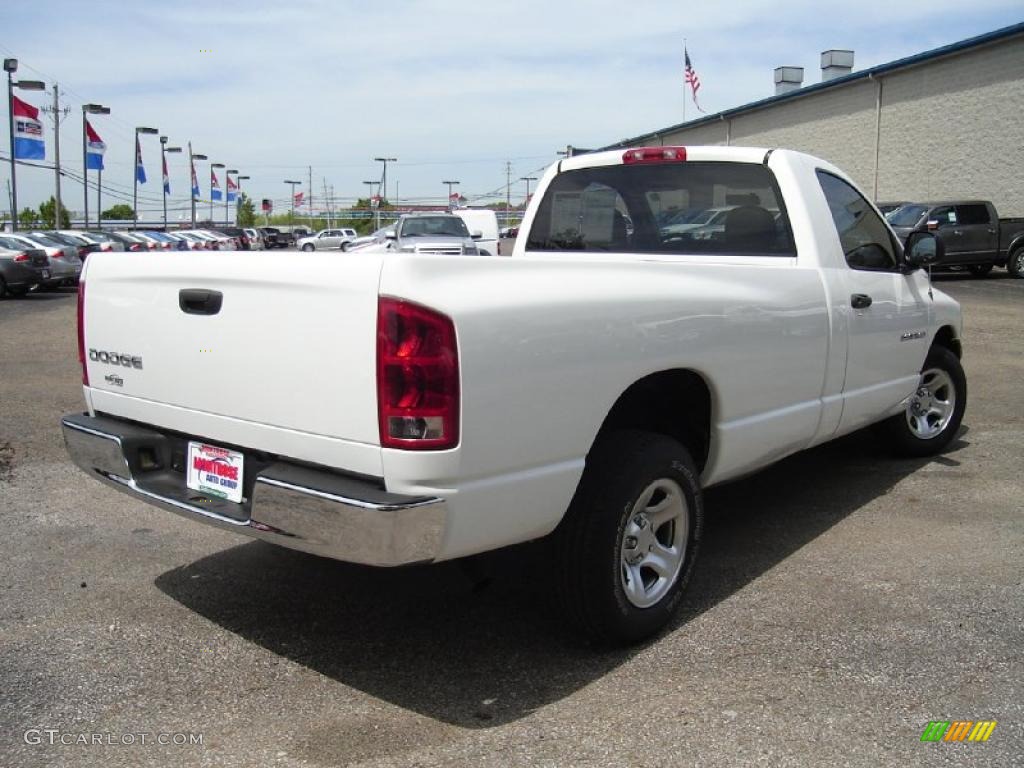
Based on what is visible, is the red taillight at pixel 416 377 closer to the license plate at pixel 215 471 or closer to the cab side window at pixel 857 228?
the license plate at pixel 215 471

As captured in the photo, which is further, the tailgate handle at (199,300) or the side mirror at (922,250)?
the side mirror at (922,250)

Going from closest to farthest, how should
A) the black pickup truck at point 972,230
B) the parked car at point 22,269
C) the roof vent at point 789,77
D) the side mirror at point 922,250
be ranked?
1. the side mirror at point 922,250
2. the parked car at point 22,269
3. the black pickup truck at point 972,230
4. the roof vent at point 789,77

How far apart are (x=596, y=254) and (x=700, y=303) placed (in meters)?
1.47

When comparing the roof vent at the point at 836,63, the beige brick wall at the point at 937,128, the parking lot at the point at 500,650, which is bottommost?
the parking lot at the point at 500,650

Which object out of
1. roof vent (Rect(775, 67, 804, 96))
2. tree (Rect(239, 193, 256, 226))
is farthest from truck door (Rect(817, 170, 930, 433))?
tree (Rect(239, 193, 256, 226))

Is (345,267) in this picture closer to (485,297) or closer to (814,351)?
(485,297)

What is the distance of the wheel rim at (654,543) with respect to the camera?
11.4ft

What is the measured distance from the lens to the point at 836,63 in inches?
1334

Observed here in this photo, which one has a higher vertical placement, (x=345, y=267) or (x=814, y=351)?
(x=345, y=267)

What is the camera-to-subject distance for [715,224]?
4.75 m

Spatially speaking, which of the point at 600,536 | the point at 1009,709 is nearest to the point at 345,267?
the point at 600,536

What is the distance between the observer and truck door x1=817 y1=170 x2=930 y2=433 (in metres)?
4.71

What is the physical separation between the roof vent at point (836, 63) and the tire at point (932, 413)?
1216 inches

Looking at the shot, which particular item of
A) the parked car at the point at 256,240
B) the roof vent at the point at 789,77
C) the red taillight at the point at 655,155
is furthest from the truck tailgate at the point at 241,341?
the parked car at the point at 256,240
